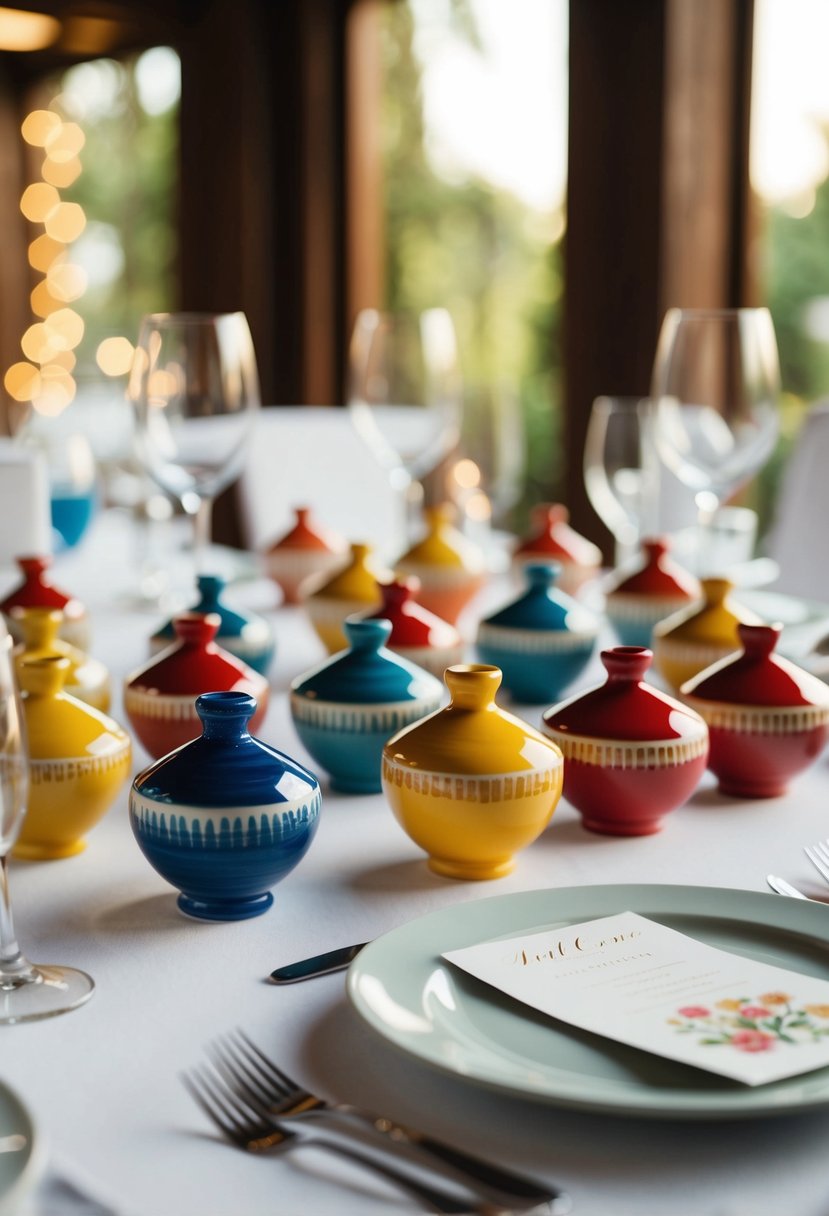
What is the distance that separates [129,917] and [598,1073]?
27cm

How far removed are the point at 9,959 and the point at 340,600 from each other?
2.07 ft

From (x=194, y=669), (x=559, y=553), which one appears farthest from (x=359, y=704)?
(x=559, y=553)

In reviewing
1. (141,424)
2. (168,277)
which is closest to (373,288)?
(168,277)

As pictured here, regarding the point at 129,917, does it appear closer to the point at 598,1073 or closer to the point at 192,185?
the point at 598,1073

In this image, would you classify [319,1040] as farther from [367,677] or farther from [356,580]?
[356,580]

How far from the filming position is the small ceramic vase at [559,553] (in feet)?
4.68

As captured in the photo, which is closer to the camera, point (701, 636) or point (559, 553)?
point (701, 636)

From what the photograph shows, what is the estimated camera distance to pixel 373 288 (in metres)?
3.91

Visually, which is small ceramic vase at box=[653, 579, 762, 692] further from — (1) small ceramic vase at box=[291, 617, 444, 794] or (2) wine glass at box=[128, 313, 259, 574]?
(2) wine glass at box=[128, 313, 259, 574]

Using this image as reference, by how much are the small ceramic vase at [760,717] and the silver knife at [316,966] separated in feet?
1.06

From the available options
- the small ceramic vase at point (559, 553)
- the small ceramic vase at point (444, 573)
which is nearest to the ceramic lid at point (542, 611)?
the small ceramic vase at point (444, 573)

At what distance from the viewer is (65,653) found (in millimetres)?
912

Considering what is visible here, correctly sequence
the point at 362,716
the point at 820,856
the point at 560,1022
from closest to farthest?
the point at 560,1022, the point at 820,856, the point at 362,716

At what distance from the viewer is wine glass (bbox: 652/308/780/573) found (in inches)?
47.3
